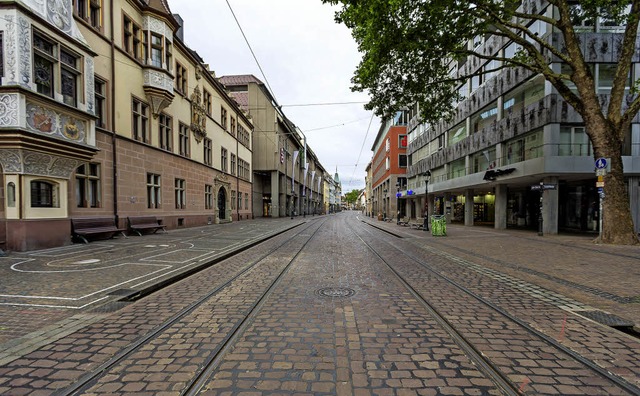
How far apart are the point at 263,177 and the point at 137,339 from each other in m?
46.0

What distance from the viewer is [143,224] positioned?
16109mm

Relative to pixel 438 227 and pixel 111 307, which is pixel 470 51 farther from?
pixel 111 307

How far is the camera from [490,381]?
2.78 metres

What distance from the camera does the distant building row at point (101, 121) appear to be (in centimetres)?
956

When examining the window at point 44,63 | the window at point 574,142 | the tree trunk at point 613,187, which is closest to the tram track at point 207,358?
the window at point 44,63

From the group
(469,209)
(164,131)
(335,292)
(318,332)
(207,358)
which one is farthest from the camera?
(469,209)

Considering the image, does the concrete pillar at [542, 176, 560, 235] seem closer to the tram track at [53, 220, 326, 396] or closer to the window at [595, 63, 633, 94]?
the window at [595, 63, 633, 94]

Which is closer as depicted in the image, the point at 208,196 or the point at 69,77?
the point at 69,77

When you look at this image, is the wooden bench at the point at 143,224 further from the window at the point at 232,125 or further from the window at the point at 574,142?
the window at the point at 574,142

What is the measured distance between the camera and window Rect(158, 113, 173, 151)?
18.6 meters

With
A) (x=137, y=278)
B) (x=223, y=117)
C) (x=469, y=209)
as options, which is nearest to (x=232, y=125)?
(x=223, y=117)

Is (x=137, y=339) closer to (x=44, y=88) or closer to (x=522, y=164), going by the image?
(x=44, y=88)

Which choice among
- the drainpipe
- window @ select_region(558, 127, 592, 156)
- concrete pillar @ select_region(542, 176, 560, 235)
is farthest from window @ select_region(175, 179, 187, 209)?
window @ select_region(558, 127, 592, 156)

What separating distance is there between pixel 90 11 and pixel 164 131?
6890 millimetres
